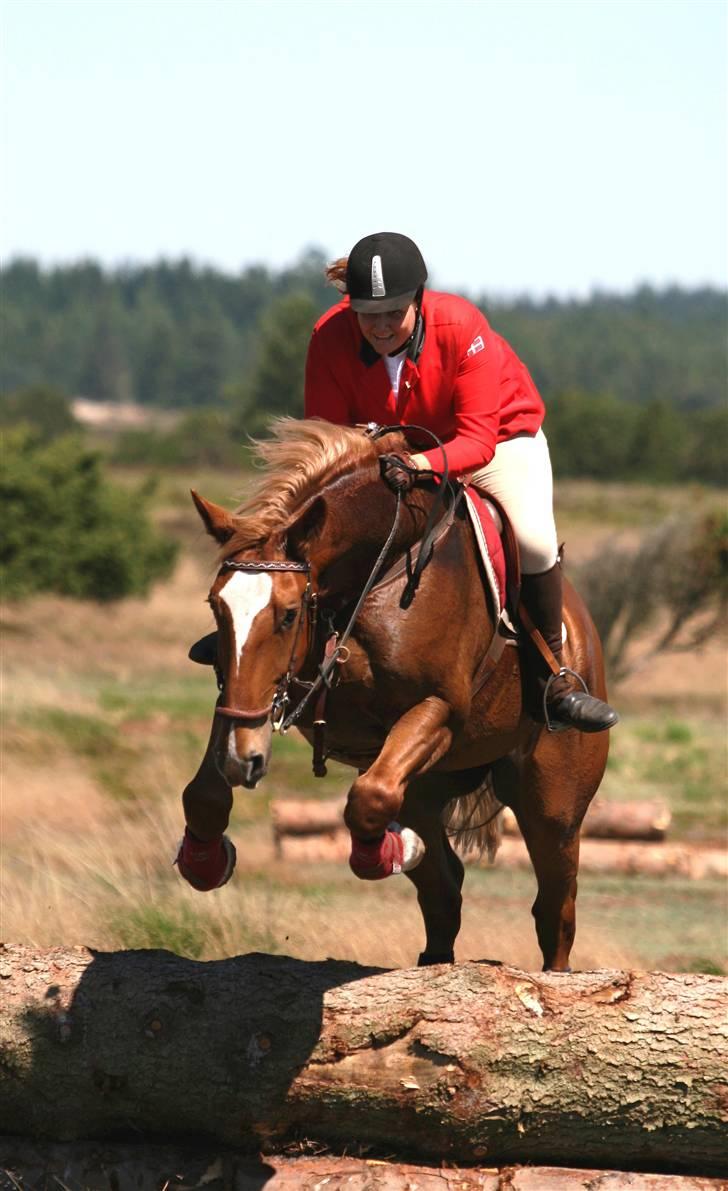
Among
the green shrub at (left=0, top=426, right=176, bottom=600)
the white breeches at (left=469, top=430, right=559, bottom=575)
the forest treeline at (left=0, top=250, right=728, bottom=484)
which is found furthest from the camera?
the forest treeline at (left=0, top=250, right=728, bottom=484)

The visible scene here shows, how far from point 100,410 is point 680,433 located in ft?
263

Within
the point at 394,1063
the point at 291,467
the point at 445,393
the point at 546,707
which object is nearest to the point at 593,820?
the point at 546,707

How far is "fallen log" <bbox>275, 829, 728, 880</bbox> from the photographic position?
13.5 metres

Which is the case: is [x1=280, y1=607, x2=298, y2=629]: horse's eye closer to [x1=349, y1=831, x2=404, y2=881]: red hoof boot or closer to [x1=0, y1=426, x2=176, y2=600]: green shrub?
[x1=349, y1=831, x2=404, y2=881]: red hoof boot

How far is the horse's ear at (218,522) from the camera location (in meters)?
5.07

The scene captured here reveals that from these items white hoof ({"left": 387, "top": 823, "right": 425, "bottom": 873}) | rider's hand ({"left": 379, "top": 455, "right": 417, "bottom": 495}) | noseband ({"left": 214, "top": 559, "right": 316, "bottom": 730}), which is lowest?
white hoof ({"left": 387, "top": 823, "right": 425, "bottom": 873})

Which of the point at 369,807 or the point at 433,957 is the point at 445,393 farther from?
the point at 433,957

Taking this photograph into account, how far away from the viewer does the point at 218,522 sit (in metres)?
5.08

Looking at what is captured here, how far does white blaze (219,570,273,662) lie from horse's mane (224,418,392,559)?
14cm

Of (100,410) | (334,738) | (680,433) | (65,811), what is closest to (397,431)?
(334,738)

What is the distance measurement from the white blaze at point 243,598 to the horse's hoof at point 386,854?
0.76m

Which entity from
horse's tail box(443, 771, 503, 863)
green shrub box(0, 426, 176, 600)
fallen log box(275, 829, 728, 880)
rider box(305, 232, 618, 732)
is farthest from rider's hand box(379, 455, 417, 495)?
green shrub box(0, 426, 176, 600)

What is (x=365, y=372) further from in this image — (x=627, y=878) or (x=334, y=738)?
(x=627, y=878)

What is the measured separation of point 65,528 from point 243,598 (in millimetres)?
27612
